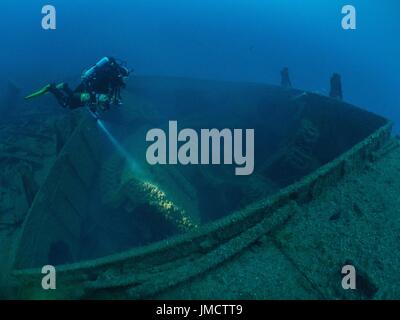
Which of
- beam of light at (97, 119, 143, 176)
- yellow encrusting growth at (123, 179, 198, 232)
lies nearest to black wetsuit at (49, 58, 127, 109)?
beam of light at (97, 119, 143, 176)

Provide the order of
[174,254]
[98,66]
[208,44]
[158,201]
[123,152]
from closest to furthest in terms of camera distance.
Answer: [174,254]
[158,201]
[98,66]
[123,152]
[208,44]

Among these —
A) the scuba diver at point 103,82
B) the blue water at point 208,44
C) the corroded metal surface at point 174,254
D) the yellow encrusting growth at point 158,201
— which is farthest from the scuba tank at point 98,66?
the blue water at point 208,44

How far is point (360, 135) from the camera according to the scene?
839 cm

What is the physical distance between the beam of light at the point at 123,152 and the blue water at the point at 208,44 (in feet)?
30.5

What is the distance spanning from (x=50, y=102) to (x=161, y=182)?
25.1 feet

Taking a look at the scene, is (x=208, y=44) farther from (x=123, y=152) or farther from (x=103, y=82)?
(x=103, y=82)

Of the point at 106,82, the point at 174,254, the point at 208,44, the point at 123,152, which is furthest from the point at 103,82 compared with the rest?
the point at 208,44

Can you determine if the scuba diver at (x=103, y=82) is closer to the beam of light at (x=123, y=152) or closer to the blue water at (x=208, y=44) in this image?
the beam of light at (x=123, y=152)

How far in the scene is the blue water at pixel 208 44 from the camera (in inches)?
1171

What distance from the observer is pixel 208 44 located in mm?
40812

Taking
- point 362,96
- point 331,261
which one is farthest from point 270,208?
point 362,96

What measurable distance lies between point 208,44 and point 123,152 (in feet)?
115

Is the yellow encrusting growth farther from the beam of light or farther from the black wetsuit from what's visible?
the black wetsuit
